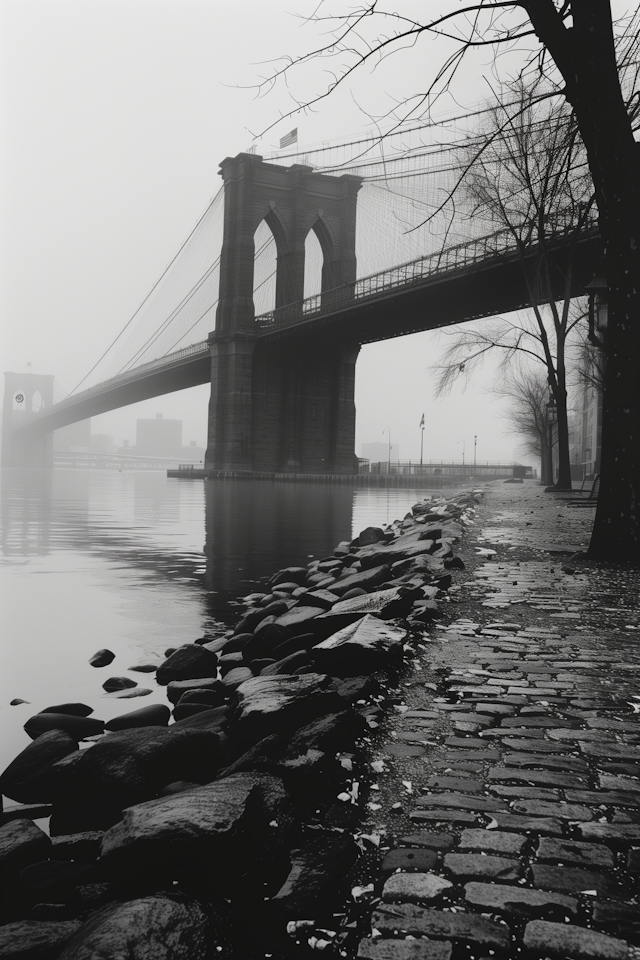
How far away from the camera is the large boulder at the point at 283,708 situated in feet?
7.66

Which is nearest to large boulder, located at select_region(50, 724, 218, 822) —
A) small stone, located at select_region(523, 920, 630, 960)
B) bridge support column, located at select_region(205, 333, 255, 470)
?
small stone, located at select_region(523, 920, 630, 960)

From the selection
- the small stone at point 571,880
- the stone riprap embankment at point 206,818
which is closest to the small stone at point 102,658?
the stone riprap embankment at point 206,818

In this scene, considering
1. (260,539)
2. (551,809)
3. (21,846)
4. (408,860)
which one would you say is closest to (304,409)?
(260,539)

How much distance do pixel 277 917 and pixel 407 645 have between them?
1.81m

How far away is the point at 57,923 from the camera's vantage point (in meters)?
1.54

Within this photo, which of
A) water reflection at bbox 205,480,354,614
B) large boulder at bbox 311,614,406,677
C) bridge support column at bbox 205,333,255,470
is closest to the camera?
large boulder at bbox 311,614,406,677

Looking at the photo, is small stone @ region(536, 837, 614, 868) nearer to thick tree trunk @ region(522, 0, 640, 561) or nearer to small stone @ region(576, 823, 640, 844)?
small stone @ region(576, 823, 640, 844)

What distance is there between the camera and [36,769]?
104 inches

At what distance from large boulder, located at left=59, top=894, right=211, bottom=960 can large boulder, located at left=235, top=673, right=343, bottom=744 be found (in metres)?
0.89

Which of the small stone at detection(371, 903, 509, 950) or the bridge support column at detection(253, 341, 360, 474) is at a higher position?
the bridge support column at detection(253, 341, 360, 474)

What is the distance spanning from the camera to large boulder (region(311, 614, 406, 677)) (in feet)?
9.23

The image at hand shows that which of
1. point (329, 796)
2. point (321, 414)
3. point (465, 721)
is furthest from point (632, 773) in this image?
point (321, 414)

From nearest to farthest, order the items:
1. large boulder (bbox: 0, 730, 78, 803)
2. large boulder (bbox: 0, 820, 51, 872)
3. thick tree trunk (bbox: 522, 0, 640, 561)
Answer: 1. large boulder (bbox: 0, 820, 51, 872)
2. large boulder (bbox: 0, 730, 78, 803)
3. thick tree trunk (bbox: 522, 0, 640, 561)

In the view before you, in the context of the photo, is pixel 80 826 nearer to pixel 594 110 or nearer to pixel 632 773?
pixel 632 773
